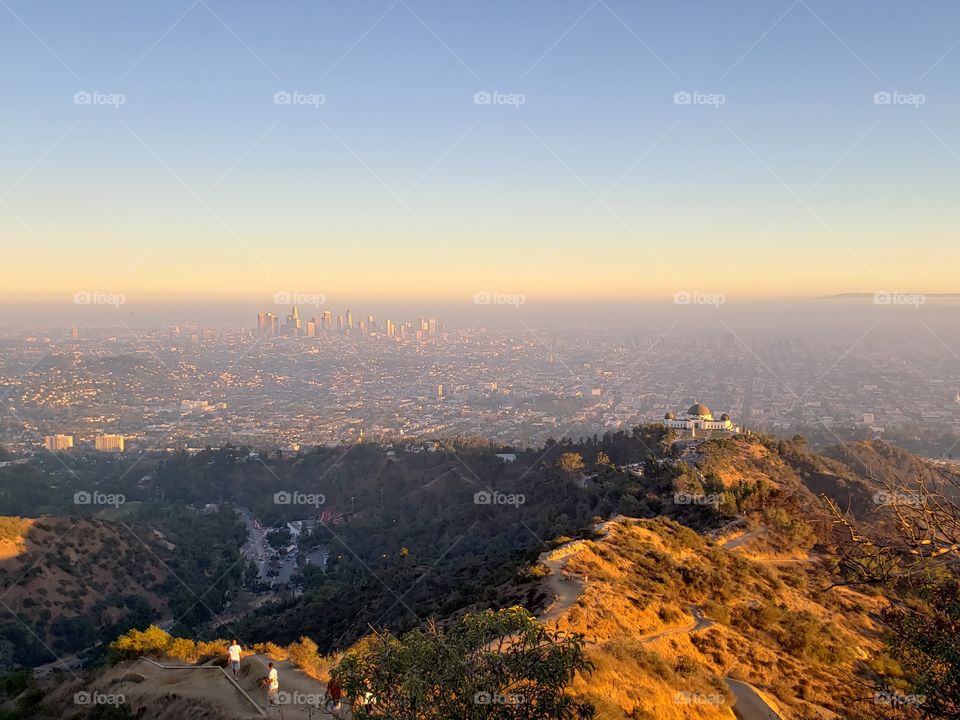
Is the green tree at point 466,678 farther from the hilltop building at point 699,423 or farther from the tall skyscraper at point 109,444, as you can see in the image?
the tall skyscraper at point 109,444

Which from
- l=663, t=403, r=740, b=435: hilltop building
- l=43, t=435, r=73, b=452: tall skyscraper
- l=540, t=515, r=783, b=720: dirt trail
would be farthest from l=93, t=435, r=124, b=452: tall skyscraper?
l=540, t=515, r=783, b=720: dirt trail

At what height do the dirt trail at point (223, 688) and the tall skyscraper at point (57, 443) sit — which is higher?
the dirt trail at point (223, 688)

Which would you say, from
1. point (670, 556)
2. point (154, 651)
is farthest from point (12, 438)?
point (670, 556)

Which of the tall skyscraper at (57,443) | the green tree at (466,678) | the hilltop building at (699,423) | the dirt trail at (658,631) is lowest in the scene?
the tall skyscraper at (57,443)

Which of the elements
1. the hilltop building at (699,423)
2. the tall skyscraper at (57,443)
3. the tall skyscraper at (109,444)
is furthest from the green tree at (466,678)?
the tall skyscraper at (57,443)

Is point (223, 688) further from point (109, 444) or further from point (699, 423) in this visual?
point (109, 444)

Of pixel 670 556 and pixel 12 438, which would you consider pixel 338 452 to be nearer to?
pixel 670 556

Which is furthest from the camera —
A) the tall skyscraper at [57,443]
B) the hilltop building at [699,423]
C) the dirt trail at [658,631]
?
the tall skyscraper at [57,443]

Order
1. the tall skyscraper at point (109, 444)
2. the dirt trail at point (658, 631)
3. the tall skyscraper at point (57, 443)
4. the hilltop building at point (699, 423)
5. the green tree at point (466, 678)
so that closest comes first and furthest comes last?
the green tree at point (466, 678) → the dirt trail at point (658, 631) → the hilltop building at point (699, 423) → the tall skyscraper at point (109, 444) → the tall skyscraper at point (57, 443)

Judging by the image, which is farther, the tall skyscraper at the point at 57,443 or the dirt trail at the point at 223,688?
the tall skyscraper at the point at 57,443
